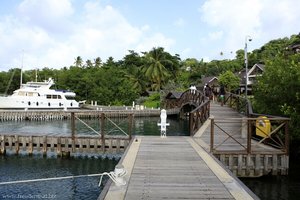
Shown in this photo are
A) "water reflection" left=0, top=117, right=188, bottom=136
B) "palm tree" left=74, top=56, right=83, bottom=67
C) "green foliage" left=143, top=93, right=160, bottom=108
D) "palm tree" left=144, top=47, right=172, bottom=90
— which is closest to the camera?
"water reflection" left=0, top=117, right=188, bottom=136

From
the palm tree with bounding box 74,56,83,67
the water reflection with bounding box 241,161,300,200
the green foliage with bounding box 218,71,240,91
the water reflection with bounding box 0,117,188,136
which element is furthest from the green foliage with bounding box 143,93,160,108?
the water reflection with bounding box 241,161,300,200

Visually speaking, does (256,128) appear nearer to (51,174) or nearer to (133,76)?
(51,174)

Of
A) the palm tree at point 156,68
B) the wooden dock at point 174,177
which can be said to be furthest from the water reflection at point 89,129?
the palm tree at point 156,68

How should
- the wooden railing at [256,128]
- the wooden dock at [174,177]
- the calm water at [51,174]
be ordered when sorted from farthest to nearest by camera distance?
the wooden railing at [256,128] → the calm water at [51,174] → the wooden dock at [174,177]

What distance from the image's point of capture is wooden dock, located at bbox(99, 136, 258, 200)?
7.20 metres

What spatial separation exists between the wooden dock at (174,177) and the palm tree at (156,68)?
58.9 m

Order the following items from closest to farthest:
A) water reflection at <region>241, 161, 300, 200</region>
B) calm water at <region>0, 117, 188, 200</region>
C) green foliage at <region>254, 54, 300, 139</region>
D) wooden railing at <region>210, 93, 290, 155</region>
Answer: water reflection at <region>241, 161, 300, 200</region> → calm water at <region>0, 117, 188, 200</region> → wooden railing at <region>210, 93, 290, 155</region> → green foliage at <region>254, 54, 300, 139</region>

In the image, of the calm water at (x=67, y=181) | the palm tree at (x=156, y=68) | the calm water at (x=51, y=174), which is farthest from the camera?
the palm tree at (x=156, y=68)

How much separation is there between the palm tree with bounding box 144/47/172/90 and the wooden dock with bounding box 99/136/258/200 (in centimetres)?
5885

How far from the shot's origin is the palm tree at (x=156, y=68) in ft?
235

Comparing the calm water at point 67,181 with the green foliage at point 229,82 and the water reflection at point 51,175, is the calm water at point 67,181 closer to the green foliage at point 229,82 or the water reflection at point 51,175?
the water reflection at point 51,175

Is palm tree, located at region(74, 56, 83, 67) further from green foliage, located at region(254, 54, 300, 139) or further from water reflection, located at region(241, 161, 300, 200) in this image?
water reflection, located at region(241, 161, 300, 200)

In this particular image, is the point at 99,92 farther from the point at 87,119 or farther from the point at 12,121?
the point at 12,121

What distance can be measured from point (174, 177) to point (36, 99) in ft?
164
